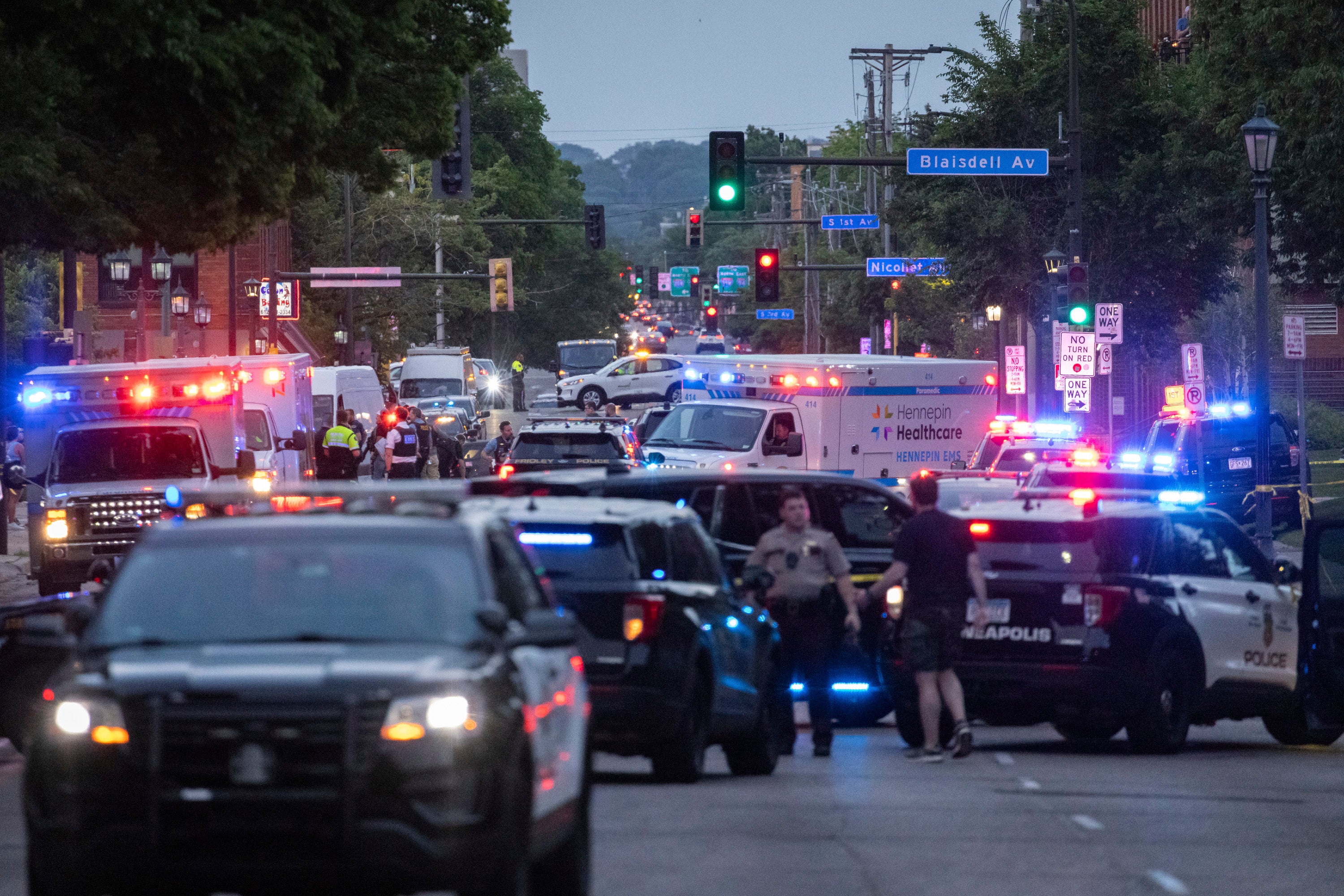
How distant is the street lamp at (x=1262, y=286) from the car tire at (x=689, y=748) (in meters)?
18.3

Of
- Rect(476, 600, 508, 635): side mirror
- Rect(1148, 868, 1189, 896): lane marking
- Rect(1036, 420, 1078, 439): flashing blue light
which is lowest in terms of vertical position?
Result: Rect(1148, 868, 1189, 896): lane marking

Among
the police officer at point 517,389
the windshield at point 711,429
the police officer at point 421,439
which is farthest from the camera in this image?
the police officer at point 517,389

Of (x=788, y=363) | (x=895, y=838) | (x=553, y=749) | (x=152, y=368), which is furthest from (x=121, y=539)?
(x=553, y=749)

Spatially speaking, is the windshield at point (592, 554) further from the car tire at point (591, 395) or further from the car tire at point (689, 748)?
the car tire at point (591, 395)

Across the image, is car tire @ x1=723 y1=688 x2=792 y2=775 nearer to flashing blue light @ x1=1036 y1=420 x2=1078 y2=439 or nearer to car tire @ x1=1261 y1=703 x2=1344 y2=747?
car tire @ x1=1261 y1=703 x2=1344 y2=747

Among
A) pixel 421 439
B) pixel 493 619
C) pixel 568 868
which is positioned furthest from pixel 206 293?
pixel 493 619

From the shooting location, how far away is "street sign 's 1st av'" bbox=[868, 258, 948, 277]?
56.0 meters

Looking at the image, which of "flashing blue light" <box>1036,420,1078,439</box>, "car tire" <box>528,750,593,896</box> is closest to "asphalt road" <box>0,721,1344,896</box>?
"car tire" <box>528,750,593,896</box>

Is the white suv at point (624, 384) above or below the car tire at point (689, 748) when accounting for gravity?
above

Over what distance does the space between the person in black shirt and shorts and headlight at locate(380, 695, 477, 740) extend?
6.93 metres

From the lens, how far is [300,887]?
676 cm

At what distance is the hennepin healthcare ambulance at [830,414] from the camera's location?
33.1 m

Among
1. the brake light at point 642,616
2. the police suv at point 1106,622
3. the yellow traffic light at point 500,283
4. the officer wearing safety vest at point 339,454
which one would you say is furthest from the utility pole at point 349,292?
the brake light at point 642,616

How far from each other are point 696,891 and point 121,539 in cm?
1760
